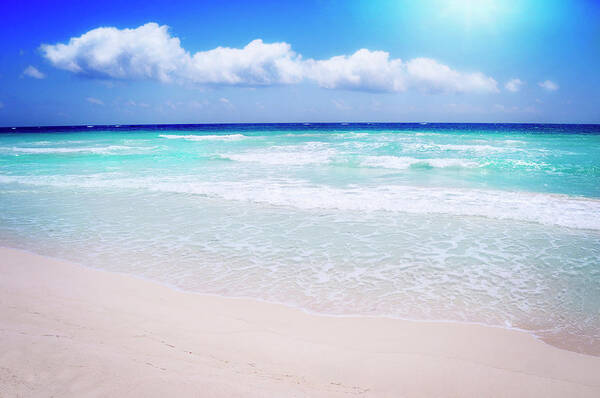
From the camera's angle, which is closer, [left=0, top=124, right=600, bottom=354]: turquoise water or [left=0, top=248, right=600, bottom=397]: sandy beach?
[left=0, top=248, right=600, bottom=397]: sandy beach

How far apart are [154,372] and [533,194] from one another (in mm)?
12266

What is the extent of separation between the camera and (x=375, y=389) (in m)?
2.89

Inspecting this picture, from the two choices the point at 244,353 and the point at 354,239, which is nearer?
the point at 244,353

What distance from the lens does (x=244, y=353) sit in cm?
337

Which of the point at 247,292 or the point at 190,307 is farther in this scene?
the point at 247,292

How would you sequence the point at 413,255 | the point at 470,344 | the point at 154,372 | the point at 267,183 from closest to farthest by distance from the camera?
the point at 154,372 → the point at 470,344 → the point at 413,255 → the point at 267,183

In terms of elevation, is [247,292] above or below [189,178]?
below

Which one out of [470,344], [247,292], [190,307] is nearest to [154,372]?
[190,307]

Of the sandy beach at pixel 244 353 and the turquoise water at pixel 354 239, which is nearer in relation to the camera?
the sandy beach at pixel 244 353

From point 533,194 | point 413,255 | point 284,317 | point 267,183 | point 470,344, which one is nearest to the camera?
point 470,344

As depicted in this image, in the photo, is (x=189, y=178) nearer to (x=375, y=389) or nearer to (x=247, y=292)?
(x=247, y=292)

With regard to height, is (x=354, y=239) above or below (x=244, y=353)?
above

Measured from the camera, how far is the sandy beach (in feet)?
8.83

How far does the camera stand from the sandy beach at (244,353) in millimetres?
2691
